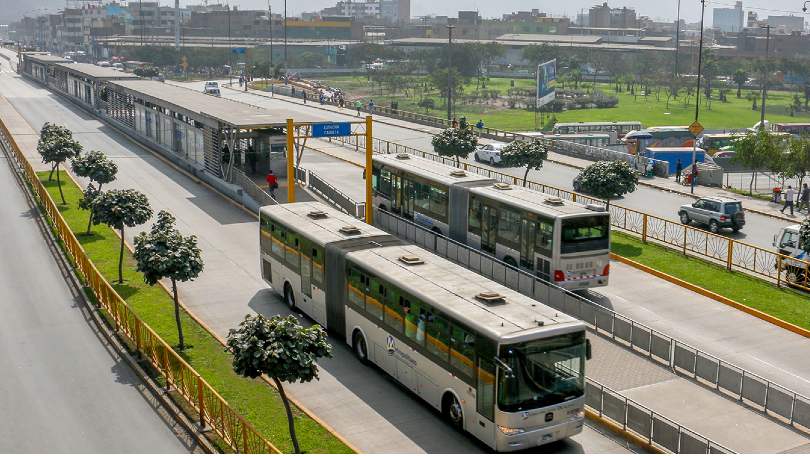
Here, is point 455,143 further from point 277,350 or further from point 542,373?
point 277,350

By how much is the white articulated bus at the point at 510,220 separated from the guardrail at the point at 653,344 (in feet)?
2.70

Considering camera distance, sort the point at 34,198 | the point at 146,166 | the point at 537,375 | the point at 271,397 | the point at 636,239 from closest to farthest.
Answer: the point at 537,375, the point at 271,397, the point at 636,239, the point at 34,198, the point at 146,166

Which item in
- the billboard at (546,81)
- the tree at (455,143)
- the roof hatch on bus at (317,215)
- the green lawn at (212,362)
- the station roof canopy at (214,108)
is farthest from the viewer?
the billboard at (546,81)

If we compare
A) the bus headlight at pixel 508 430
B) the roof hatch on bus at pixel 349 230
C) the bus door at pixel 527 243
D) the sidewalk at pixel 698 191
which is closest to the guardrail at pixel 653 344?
the bus door at pixel 527 243

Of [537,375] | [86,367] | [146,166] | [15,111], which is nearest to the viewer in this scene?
[537,375]

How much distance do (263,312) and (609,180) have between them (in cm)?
1845

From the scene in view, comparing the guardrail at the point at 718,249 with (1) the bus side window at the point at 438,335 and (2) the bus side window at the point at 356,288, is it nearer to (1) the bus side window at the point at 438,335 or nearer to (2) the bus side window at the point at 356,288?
(2) the bus side window at the point at 356,288

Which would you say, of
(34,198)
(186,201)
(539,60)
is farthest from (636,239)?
(539,60)

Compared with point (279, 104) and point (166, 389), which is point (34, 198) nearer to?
point (166, 389)

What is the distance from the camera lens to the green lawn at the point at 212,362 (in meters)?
19.7

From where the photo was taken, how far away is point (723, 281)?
109 ft

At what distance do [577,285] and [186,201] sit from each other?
2297cm

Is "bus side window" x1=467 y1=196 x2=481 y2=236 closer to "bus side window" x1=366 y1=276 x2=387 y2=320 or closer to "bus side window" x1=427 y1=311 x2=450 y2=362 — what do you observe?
"bus side window" x1=366 y1=276 x2=387 y2=320

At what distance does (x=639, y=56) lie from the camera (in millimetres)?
192250
